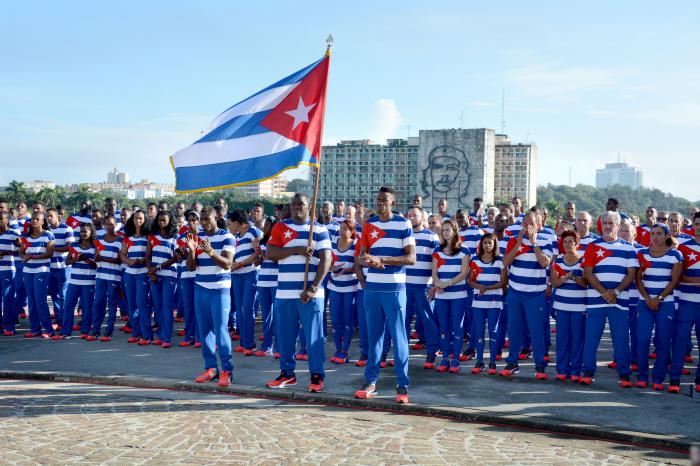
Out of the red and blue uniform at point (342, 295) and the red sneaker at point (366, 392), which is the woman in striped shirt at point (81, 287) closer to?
the red and blue uniform at point (342, 295)

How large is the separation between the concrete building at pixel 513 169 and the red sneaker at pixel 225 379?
153552 millimetres

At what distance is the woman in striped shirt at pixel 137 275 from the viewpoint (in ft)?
35.2

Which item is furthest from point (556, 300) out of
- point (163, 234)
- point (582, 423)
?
point (163, 234)

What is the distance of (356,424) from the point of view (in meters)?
6.61

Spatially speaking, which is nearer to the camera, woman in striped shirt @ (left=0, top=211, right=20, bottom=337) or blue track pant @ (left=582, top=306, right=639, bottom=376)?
blue track pant @ (left=582, top=306, right=639, bottom=376)

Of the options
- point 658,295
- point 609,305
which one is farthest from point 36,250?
point 658,295

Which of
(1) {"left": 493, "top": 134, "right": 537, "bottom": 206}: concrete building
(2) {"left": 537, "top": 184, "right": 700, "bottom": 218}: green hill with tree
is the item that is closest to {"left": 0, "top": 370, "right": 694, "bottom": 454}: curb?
(1) {"left": 493, "top": 134, "right": 537, "bottom": 206}: concrete building

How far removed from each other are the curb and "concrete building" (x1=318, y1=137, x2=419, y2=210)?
148 metres

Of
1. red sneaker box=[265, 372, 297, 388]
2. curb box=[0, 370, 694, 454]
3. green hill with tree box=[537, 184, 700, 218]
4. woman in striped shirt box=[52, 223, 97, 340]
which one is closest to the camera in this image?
curb box=[0, 370, 694, 454]

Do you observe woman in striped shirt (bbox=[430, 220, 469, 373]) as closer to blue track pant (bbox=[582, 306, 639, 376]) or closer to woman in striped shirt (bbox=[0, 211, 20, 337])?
blue track pant (bbox=[582, 306, 639, 376])

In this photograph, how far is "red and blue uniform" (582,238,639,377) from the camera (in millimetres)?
8234

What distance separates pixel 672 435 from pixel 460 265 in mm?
3606

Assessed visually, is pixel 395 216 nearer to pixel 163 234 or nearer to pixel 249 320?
pixel 249 320

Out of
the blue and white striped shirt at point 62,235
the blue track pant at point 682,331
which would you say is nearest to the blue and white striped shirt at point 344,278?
the blue track pant at point 682,331
